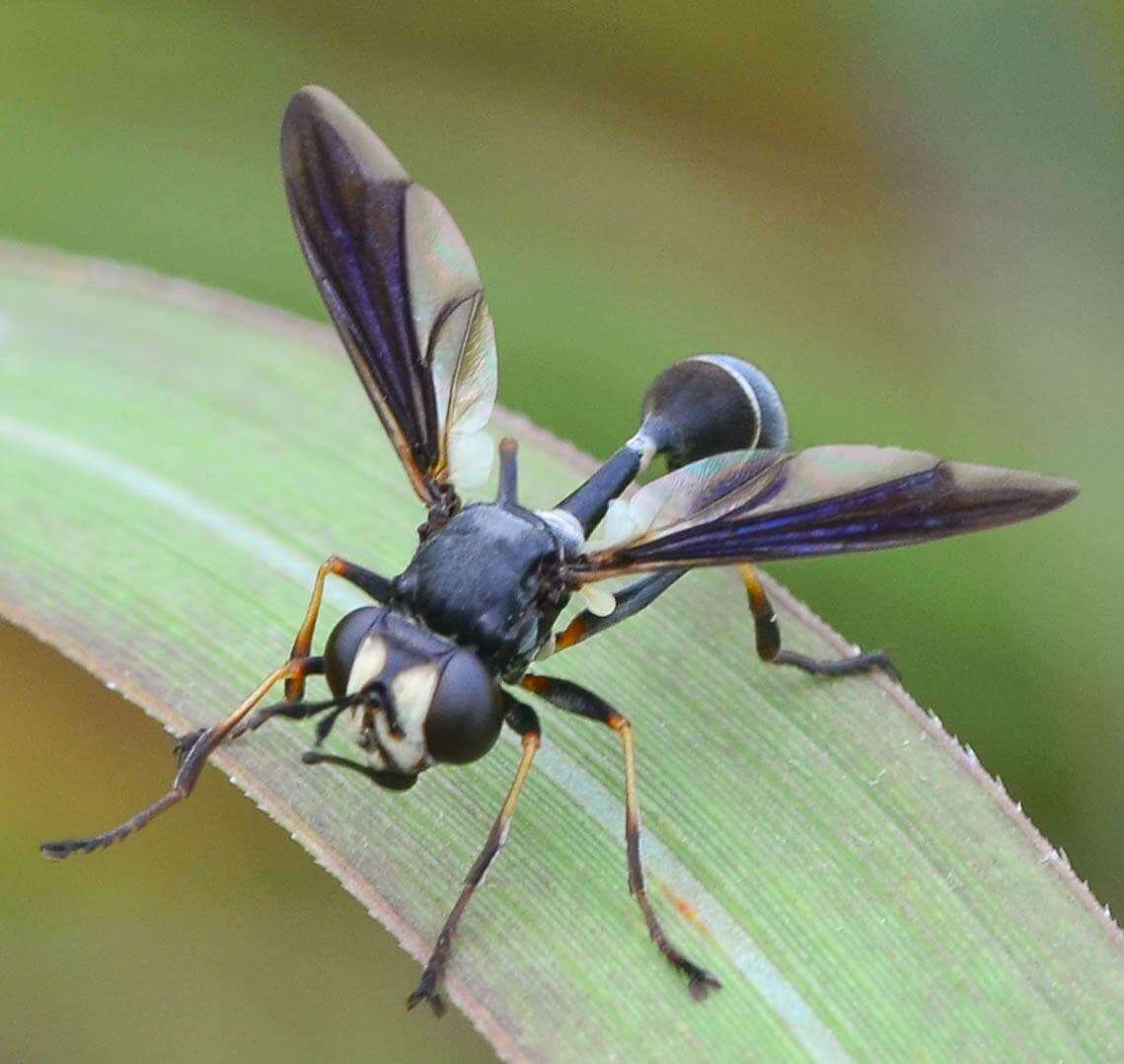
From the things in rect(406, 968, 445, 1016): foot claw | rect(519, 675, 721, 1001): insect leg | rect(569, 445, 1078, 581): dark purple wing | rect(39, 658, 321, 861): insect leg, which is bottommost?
rect(39, 658, 321, 861): insect leg

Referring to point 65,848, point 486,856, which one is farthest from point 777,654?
point 65,848

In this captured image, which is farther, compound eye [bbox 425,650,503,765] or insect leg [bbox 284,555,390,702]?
insect leg [bbox 284,555,390,702]

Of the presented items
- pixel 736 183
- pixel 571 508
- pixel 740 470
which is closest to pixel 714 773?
pixel 740 470

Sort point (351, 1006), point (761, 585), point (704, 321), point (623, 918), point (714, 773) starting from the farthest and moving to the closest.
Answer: point (704, 321) → point (351, 1006) → point (761, 585) → point (714, 773) → point (623, 918)

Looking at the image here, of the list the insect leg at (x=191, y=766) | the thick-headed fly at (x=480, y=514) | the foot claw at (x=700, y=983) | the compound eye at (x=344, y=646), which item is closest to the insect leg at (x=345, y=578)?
the thick-headed fly at (x=480, y=514)

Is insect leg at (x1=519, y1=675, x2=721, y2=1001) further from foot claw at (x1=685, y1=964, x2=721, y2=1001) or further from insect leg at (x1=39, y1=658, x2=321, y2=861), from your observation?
insect leg at (x1=39, y1=658, x2=321, y2=861)

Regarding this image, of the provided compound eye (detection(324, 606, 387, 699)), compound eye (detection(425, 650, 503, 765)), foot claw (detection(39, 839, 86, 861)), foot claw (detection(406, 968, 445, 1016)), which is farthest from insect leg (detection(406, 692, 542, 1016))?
foot claw (detection(39, 839, 86, 861))

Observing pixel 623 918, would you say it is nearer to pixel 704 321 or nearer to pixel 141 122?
pixel 704 321

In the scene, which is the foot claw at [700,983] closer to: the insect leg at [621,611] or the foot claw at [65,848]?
the insect leg at [621,611]
